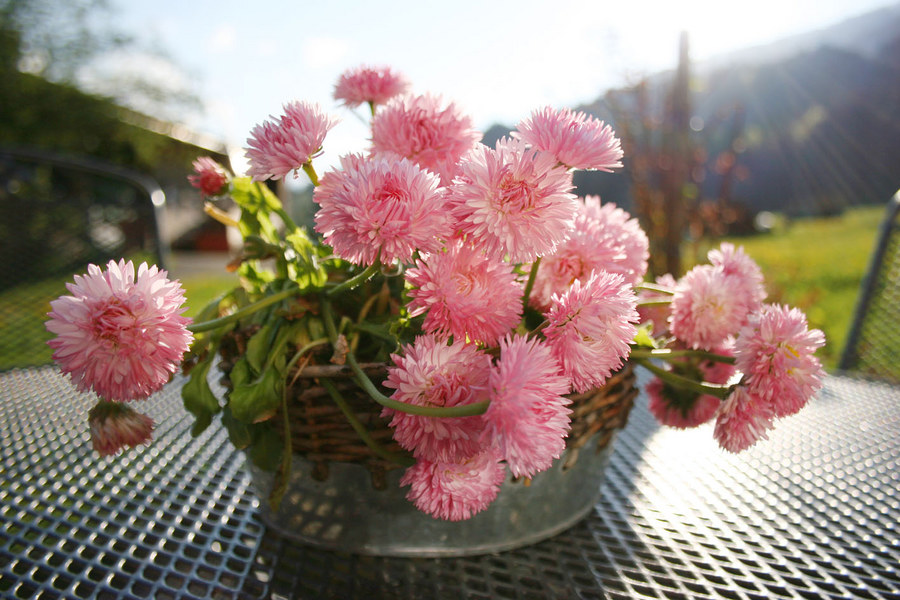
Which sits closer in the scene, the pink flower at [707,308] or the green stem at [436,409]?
the green stem at [436,409]

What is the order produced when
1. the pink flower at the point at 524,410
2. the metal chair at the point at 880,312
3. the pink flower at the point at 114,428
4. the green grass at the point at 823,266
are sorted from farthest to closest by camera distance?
the green grass at the point at 823,266
the metal chair at the point at 880,312
the pink flower at the point at 114,428
the pink flower at the point at 524,410

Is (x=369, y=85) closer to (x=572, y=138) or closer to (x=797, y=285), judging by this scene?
(x=572, y=138)

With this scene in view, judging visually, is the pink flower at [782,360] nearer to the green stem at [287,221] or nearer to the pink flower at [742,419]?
the pink flower at [742,419]

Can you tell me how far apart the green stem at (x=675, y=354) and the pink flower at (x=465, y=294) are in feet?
0.46

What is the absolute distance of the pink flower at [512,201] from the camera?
0.37 m

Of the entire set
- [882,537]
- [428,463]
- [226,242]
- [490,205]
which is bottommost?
[226,242]

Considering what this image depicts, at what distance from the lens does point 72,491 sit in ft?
2.00

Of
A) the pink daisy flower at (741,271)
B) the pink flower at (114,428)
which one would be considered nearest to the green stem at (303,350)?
the pink flower at (114,428)

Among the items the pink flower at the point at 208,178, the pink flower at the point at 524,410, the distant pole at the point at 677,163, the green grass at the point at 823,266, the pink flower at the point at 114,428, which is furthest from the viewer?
the green grass at the point at 823,266

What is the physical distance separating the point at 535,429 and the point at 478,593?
0.20 metres

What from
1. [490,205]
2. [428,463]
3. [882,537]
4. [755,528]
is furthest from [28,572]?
[882,537]

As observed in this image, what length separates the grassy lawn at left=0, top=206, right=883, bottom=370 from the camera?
1.30m

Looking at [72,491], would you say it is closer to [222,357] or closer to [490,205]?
[222,357]

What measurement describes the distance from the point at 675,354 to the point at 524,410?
237mm
